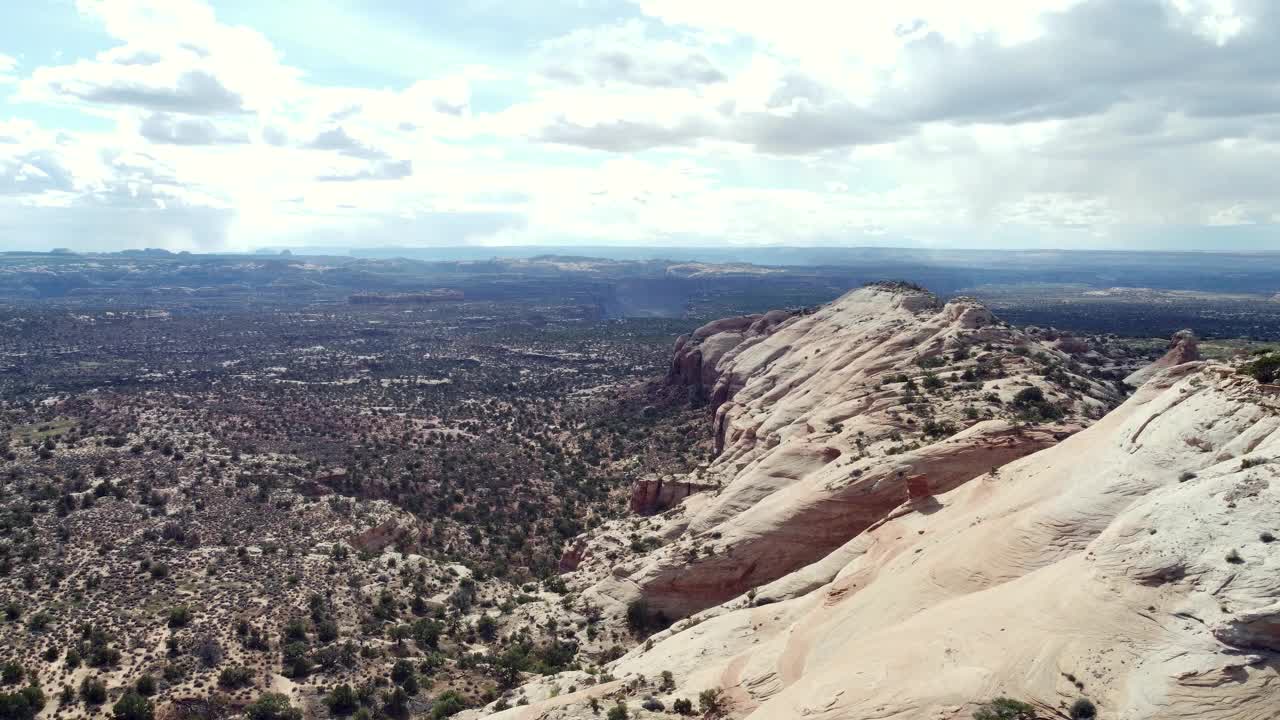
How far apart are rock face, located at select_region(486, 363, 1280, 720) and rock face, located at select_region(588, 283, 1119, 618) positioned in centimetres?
480

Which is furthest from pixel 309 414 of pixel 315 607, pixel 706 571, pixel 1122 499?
pixel 1122 499

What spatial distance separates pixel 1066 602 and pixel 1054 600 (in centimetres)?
31

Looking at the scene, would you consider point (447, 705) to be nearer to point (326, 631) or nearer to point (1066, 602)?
point (326, 631)

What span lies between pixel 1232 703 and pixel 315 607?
35444mm

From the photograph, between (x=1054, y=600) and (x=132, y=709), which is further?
(x=132, y=709)

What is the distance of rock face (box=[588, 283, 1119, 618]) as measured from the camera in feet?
109

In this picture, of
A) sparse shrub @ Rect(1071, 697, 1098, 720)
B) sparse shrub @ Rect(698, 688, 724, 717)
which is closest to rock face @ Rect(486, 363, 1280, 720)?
sparse shrub @ Rect(1071, 697, 1098, 720)

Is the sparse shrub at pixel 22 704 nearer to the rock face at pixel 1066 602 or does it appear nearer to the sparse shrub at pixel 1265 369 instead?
the rock face at pixel 1066 602

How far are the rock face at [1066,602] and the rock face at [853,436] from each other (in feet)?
15.8

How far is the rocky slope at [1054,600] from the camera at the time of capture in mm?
15789

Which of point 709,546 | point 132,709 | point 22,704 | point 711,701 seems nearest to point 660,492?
point 709,546

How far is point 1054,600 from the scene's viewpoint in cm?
1820

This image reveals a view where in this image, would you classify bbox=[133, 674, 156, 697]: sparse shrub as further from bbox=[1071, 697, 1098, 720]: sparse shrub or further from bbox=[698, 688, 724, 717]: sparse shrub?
bbox=[1071, 697, 1098, 720]: sparse shrub

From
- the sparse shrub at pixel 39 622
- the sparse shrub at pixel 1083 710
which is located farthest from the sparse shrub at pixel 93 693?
the sparse shrub at pixel 1083 710
